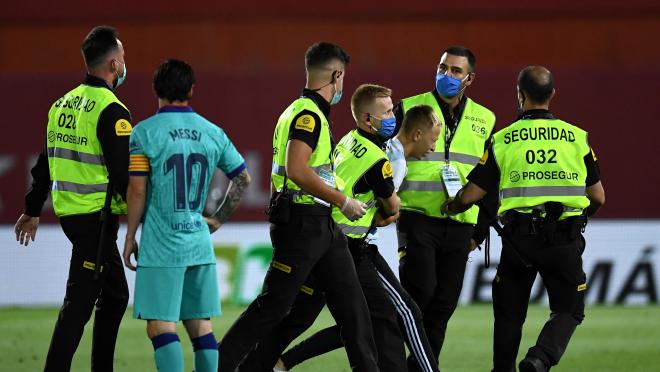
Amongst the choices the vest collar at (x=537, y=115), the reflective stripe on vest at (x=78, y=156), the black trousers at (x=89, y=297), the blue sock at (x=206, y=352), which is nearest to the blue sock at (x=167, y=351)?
the blue sock at (x=206, y=352)

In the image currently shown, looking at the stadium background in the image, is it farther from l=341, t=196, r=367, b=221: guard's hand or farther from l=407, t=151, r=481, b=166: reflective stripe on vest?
l=341, t=196, r=367, b=221: guard's hand

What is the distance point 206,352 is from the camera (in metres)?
5.46

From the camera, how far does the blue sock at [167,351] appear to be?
538 centimetres

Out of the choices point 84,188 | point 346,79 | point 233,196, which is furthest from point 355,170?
point 346,79

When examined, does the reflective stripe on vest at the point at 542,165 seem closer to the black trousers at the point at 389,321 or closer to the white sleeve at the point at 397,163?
the white sleeve at the point at 397,163

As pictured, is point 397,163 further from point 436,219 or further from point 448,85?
point 448,85

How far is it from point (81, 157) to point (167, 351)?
1.23 metres

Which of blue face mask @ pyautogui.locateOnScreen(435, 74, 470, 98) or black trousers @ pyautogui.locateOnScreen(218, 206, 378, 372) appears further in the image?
blue face mask @ pyautogui.locateOnScreen(435, 74, 470, 98)

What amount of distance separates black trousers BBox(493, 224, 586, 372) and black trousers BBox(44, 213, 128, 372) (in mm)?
1983

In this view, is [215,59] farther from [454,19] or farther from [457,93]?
[457,93]

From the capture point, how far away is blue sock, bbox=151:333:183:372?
5.38 m

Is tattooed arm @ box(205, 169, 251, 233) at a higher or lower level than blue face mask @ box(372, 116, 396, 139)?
lower

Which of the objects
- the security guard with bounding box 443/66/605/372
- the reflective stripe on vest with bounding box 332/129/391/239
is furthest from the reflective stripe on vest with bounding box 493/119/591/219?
the reflective stripe on vest with bounding box 332/129/391/239

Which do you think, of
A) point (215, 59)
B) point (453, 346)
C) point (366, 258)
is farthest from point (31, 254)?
point (366, 258)
